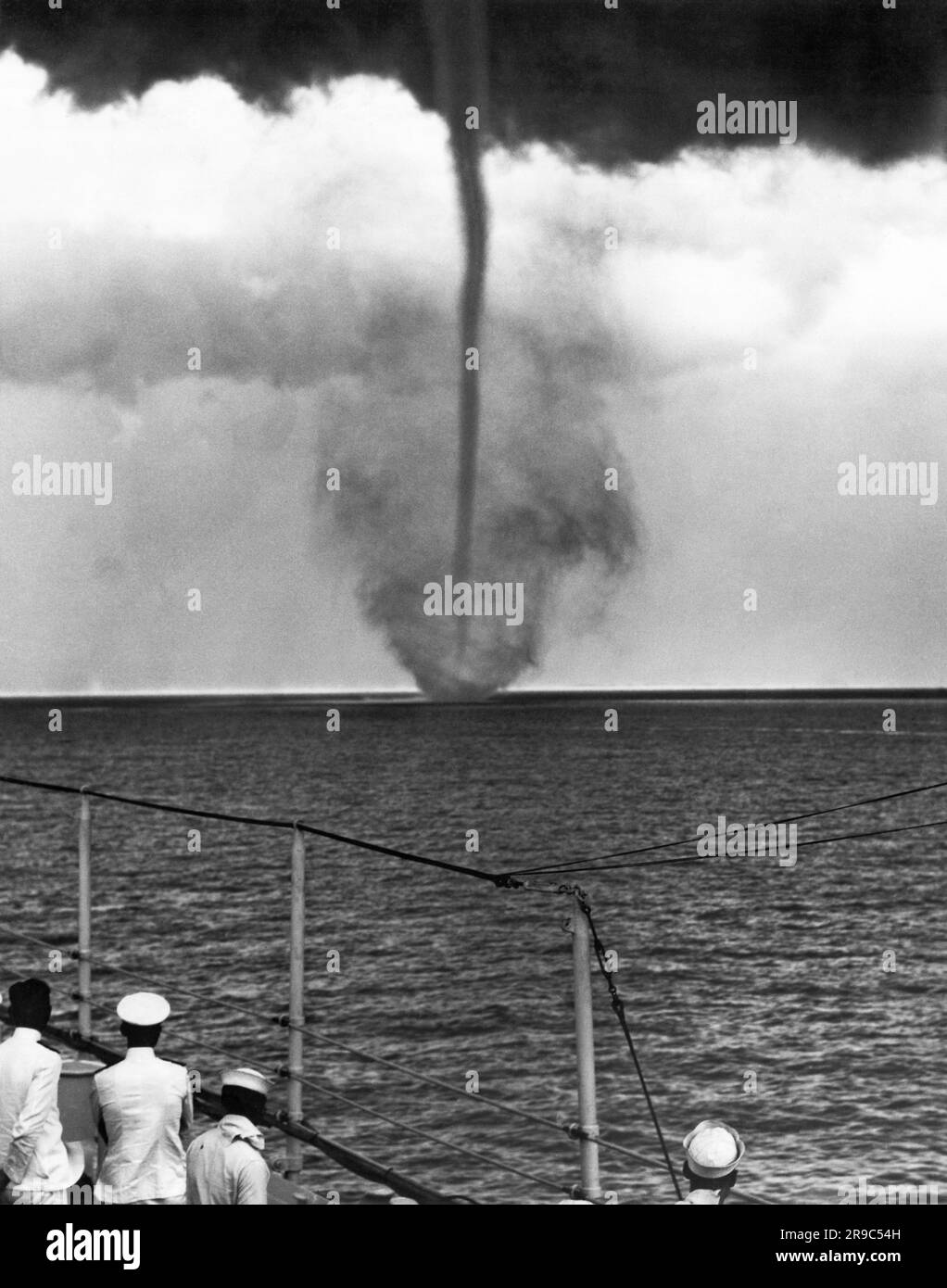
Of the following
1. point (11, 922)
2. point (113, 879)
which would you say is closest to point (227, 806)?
point (113, 879)

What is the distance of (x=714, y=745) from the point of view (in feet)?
506

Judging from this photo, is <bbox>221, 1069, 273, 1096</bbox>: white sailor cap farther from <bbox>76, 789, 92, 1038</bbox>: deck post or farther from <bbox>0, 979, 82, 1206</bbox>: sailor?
<bbox>76, 789, 92, 1038</bbox>: deck post

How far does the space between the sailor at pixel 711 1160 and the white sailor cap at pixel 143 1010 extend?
193 centimetres

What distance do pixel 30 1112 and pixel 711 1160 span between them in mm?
2467

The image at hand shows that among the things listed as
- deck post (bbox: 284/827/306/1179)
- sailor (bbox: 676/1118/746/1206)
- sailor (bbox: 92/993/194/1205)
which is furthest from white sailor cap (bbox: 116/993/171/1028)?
sailor (bbox: 676/1118/746/1206)

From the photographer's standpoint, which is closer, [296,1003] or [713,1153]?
[713,1153]

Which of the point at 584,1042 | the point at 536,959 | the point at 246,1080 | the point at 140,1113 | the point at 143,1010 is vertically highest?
the point at 536,959

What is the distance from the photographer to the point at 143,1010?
5629mm

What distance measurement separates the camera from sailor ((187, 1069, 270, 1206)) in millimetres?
5535

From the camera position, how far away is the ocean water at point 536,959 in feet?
99.3

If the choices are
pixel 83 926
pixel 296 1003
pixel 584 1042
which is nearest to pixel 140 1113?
pixel 296 1003

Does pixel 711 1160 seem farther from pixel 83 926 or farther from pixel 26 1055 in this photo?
pixel 83 926

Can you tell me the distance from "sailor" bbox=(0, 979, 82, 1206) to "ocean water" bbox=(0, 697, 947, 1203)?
1.17 meters

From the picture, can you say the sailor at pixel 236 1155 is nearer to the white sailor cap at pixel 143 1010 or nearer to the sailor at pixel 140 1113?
the sailor at pixel 140 1113
